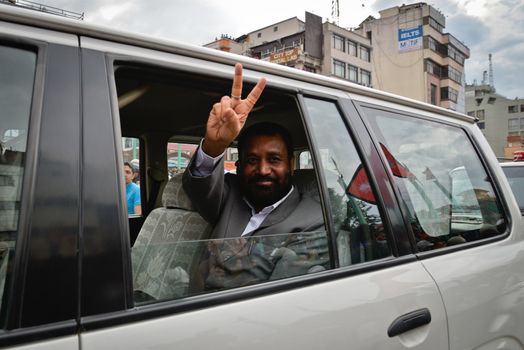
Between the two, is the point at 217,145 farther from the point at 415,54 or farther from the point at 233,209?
the point at 415,54

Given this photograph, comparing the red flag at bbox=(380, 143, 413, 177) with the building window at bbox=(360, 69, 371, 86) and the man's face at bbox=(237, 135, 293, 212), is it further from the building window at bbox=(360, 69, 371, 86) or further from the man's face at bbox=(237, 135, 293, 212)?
the building window at bbox=(360, 69, 371, 86)

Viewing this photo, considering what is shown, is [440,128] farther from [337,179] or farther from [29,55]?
[29,55]

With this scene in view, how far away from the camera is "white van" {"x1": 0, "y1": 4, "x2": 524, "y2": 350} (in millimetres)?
889

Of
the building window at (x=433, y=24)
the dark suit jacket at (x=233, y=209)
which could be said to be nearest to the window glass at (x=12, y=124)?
the dark suit jacket at (x=233, y=209)

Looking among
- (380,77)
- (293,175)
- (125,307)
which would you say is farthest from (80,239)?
(380,77)

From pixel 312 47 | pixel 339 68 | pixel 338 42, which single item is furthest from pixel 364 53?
pixel 312 47

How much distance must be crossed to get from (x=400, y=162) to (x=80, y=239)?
1.32m

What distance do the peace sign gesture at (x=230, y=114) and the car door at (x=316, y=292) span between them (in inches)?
1.9

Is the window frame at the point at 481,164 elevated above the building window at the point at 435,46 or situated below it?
below

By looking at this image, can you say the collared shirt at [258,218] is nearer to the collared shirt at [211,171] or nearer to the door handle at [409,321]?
the collared shirt at [211,171]

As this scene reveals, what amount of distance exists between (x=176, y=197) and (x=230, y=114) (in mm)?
1004

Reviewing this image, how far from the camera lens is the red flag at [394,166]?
1684mm

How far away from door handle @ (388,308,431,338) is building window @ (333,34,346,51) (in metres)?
40.5

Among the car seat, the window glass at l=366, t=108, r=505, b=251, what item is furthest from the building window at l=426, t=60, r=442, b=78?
the car seat
